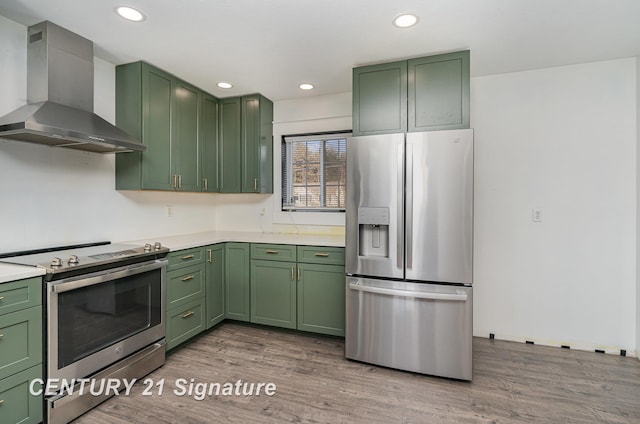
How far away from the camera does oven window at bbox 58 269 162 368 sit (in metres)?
1.79

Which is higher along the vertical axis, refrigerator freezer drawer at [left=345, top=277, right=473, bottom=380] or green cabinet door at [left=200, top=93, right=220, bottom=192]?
green cabinet door at [left=200, top=93, right=220, bottom=192]

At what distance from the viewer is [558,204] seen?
2.77 metres

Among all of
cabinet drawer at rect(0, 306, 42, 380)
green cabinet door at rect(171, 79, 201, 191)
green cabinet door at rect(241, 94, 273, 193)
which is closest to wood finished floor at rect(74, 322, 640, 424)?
cabinet drawer at rect(0, 306, 42, 380)

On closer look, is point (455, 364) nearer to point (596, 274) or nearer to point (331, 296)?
point (331, 296)

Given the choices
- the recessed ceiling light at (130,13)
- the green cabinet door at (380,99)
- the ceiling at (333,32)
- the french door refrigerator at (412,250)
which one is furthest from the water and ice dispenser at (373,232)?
the recessed ceiling light at (130,13)

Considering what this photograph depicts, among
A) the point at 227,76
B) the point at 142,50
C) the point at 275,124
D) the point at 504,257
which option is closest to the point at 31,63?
the point at 142,50

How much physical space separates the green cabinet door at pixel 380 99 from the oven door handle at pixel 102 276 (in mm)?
1907

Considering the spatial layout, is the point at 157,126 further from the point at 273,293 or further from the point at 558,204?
the point at 558,204

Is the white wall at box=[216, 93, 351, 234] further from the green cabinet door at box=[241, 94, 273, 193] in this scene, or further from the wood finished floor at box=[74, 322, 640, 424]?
the wood finished floor at box=[74, 322, 640, 424]

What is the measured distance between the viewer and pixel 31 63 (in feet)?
6.75

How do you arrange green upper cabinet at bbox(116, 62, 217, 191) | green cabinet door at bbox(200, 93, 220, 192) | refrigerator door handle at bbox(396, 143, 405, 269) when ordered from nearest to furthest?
refrigerator door handle at bbox(396, 143, 405, 269) < green upper cabinet at bbox(116, 62, 217, 191) < green cabinet door at bbox(200, 93, 220, 192)

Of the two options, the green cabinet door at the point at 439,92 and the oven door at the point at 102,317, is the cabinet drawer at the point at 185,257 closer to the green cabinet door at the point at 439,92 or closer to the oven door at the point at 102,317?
the oven door at the point at 102,317

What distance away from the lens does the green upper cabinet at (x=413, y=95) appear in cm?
238

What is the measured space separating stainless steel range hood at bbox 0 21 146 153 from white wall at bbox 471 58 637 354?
3162 mm
